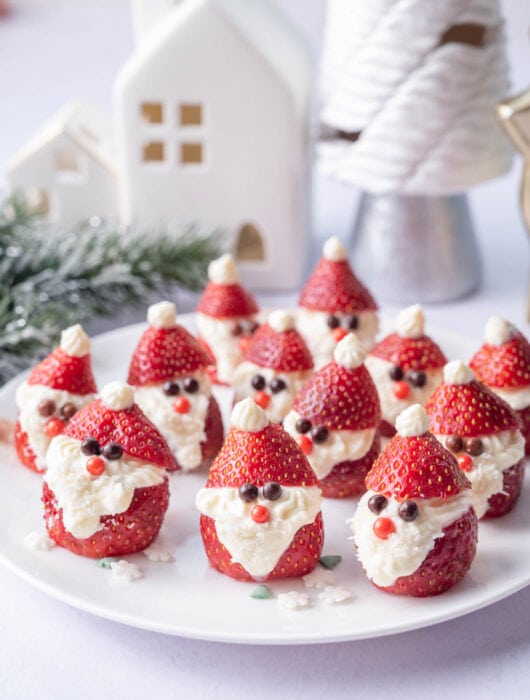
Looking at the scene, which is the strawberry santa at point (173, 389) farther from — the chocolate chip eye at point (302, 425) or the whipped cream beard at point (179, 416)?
the chocolate chip eye at point (302, 425)

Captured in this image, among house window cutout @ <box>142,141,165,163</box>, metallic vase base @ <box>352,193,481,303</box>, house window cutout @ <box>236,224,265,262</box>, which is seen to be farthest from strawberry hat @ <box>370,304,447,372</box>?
house window cutout @ <box>142,141,165,163</box>

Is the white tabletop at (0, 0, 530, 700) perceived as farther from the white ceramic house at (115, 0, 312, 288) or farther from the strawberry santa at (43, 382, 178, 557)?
the white ceramic house at (115, 0, 312, 288)

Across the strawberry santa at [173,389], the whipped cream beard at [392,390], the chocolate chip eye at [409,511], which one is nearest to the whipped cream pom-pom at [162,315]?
the strawberry santa at [173,389]

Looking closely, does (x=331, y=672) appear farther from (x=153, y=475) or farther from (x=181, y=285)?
(x=181, y=285)

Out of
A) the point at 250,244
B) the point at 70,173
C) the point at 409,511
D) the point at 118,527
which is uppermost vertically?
the point at 409,511

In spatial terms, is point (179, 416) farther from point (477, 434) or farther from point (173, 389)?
point (477, 434)

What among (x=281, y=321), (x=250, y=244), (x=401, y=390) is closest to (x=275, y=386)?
(x=281, y=321)
